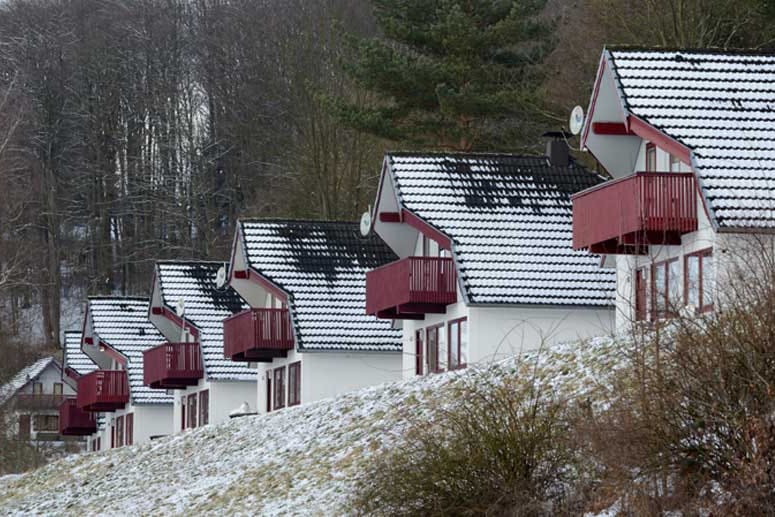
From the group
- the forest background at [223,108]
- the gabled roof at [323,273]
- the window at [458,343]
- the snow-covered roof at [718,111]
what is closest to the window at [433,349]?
the window at [458,343]

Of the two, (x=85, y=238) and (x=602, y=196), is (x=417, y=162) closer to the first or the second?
(x=602, y=196)

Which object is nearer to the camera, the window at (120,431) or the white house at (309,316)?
the white house at (309,316)

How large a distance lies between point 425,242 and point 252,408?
1602 cm

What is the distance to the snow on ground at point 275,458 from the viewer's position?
2781cm

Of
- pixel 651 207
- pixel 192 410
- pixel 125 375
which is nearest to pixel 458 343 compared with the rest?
pixel 651 207

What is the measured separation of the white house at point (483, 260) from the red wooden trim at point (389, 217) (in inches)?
1.0

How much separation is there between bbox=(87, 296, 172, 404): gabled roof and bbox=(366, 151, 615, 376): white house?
88.6ft

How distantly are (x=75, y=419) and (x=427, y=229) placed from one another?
148ft

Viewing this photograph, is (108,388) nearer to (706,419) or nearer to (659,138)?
(659,138)

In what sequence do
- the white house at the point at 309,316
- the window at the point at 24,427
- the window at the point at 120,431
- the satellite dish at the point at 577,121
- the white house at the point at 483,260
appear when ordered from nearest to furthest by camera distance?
the satellite dish at the point at 577,121, the white house at the point at 483,260, the white house at the point at 309,316, the window at the point at 120,431, the window at the point at 24,427

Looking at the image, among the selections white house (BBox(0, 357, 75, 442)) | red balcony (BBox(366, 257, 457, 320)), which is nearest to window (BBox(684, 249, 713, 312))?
red balcony (BBox(366, 257, 457, 320))

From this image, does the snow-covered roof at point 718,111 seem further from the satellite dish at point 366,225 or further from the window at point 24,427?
the window at point 24,427

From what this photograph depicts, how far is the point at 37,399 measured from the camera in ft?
344

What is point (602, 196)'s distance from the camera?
3703 centimetres
